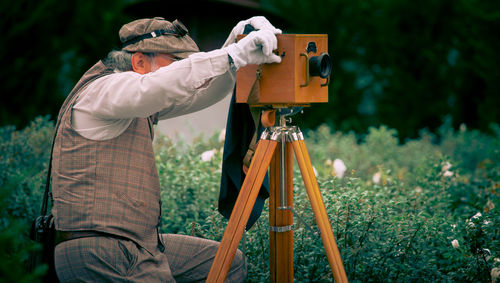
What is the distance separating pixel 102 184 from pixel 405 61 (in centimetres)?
543

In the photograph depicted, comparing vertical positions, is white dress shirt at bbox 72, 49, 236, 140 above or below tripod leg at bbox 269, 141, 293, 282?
above

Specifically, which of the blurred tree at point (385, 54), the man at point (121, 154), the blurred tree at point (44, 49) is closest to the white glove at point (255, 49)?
the man at point (121, 154)

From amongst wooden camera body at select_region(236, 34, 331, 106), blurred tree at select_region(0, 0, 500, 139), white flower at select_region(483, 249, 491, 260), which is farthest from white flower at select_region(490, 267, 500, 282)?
blurred tree at select_region(0, 0, 500, 139)

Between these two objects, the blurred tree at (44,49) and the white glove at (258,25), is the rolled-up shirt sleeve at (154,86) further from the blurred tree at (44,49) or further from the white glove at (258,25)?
the blurred tree at (44,49)

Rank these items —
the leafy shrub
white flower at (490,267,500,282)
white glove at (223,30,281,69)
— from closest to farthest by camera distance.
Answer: white glove at (223,30,281,69) < white flower at (490,267,500,282) < the leafy shrub

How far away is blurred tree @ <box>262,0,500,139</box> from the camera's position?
6.73 meters

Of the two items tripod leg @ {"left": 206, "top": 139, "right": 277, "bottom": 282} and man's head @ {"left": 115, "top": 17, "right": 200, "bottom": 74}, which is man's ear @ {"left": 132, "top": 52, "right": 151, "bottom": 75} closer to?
man's head @ {"left": 115, "top": 17, "right": 200, "bottom": 74}

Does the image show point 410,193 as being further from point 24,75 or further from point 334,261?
point 24,75

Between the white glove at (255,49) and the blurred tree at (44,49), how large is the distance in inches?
Result: 161

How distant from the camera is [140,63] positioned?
266cm

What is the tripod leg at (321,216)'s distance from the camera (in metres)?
2.30

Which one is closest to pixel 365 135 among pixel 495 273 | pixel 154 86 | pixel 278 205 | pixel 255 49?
pixel 495 273

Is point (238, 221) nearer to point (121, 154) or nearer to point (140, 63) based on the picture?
point (121, 154)

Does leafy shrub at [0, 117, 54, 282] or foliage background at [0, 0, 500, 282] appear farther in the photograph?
leafy shrub at [0, 117, 54, 282]
